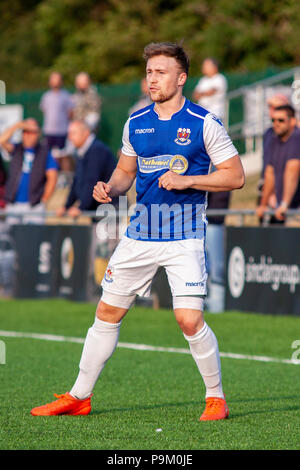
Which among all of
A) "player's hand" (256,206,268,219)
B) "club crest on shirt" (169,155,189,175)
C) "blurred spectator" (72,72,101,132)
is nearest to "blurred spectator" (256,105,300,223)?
"player's hand" (256,206,268,219)

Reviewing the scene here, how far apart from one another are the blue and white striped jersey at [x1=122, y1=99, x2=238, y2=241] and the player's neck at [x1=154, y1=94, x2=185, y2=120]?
27mm

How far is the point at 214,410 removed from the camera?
21.0 feet

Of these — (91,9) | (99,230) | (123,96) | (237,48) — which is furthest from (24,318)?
(91,9)

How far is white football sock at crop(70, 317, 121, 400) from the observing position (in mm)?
6527

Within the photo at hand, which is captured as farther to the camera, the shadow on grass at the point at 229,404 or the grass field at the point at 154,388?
the shadow on grass at the point at 229,404

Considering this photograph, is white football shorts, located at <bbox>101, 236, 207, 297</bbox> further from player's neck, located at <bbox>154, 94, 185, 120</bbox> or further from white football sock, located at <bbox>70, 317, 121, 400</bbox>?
player's neck, located at <bbox>154, 94, 185, 120</bbox>

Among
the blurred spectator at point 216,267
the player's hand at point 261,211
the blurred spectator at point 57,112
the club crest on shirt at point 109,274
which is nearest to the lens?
the club crest on shirt at point 109,274

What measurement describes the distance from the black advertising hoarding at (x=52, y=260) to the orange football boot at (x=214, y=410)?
811 cm

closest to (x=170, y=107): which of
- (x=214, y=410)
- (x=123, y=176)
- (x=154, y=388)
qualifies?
(x=123, y=176)

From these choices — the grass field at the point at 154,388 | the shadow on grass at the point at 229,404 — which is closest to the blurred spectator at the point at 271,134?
the grass field at the point at 154,388

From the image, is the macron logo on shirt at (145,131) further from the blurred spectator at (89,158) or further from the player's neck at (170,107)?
the blurred spectator at (89,158)

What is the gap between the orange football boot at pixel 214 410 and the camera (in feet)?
20.9

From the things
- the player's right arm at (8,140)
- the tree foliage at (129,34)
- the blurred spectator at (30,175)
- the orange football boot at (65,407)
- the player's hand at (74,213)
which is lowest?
the orange football boot at (65,407)

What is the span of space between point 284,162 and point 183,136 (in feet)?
20.3
